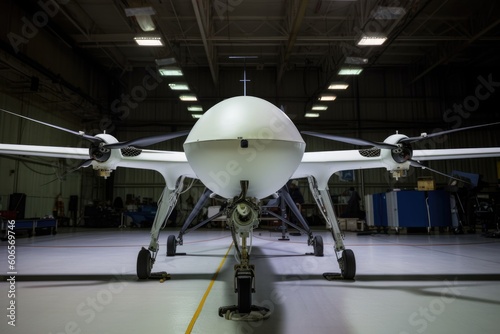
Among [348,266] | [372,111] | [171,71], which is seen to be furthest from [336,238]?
[372,111]

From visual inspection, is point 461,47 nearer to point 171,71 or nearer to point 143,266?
point 171,71

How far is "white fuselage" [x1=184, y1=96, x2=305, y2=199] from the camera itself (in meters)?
2.69

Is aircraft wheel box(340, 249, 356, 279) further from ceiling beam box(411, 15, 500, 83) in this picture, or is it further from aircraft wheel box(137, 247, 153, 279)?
ceiling beam box(411, 15, 500, 83)

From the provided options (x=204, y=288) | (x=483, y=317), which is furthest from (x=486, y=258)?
(x=204, y=288)

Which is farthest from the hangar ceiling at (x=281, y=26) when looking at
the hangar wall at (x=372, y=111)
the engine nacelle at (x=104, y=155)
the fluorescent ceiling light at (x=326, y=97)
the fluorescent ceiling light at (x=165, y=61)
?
the engine nacelle at (x=104, y=155)

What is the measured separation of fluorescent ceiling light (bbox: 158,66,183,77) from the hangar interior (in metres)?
0.09

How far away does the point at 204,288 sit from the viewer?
13.3ft

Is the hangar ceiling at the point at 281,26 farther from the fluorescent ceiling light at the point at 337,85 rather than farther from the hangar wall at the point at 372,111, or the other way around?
the hangar wall at the point at 372,111

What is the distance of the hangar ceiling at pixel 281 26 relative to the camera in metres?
12.5

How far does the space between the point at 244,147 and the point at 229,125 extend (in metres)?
0.26

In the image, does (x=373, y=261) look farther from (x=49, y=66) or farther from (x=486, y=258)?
(x=49, y=66)

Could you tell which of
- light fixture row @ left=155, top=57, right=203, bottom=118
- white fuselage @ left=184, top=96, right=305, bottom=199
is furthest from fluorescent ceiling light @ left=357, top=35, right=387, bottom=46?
white fuselage @ left=184, top=96, right=305, bottom=199

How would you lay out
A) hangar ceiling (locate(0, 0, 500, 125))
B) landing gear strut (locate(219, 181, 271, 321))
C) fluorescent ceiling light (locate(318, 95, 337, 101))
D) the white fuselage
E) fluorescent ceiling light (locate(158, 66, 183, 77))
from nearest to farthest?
1. the white fuselage
2. landing gear strut (locate(219, 181, 271, 321))
3. hangar ceiling (locate(0, 0, 500, 125))
4. fluorescent ceiling light (locate(158, 66, 183, 77))
5. fluorescent ceiling light (locate(318, 95, 337, 101))

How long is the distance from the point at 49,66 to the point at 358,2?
52.3 feet
